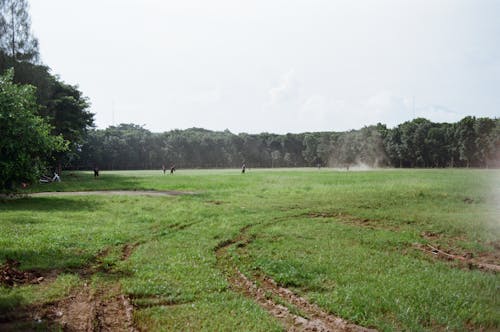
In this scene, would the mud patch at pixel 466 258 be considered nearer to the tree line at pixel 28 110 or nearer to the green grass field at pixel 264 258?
the green grass field at pixel 264 258

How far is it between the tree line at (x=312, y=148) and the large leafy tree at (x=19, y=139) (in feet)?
251

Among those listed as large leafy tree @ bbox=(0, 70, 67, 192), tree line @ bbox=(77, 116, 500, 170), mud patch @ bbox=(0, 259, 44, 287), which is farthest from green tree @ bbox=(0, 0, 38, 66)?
tree line @ bbox=(77, 116, 500, 170)

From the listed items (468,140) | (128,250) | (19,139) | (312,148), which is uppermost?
(468,140)

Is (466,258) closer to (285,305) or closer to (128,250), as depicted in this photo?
(285,305)

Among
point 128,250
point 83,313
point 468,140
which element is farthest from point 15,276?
point 468,140

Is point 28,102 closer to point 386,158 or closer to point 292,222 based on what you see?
point 292,222

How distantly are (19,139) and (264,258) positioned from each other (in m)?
15.3

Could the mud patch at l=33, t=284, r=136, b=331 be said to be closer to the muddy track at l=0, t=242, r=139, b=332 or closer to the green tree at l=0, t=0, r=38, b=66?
the muddy track at l=0, t=242, r=139, b=332

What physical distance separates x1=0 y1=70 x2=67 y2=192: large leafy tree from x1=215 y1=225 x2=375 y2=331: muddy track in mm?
13185

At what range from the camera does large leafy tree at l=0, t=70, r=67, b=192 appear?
59.6ft

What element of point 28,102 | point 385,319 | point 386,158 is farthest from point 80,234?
point 386,158

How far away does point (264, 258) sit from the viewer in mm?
10227

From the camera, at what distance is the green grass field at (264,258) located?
22.7ft

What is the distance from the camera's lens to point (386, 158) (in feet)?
322
